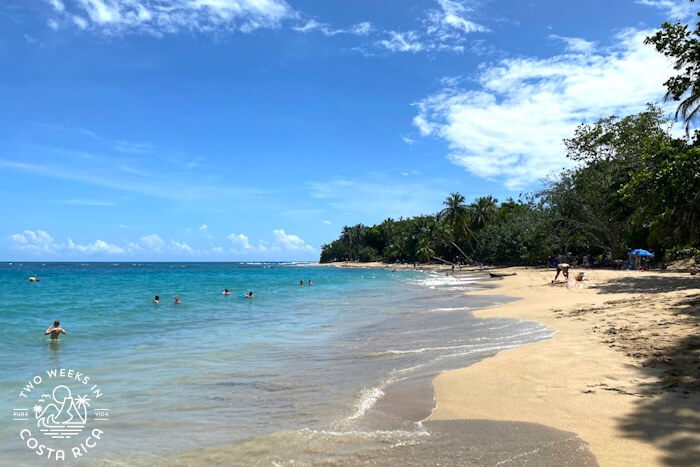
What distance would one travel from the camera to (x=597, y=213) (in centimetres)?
3856

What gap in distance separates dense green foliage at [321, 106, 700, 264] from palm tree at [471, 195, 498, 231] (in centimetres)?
18

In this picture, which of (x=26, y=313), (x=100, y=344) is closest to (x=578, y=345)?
(x=100, y=344)

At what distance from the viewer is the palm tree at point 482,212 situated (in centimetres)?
7681

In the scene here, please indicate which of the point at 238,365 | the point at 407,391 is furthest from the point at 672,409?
the point at 238,365

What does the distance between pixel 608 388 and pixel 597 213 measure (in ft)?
→ 125

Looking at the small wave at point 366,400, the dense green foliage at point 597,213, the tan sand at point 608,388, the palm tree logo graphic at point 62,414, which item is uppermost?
the dense green foliage at point 597,213

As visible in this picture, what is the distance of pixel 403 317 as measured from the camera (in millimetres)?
16250

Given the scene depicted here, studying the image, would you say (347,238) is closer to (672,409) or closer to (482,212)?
(482,212)

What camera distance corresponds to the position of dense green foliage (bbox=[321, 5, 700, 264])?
40.1ft

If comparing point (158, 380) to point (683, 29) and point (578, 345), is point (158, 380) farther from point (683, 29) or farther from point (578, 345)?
point (683, 29)

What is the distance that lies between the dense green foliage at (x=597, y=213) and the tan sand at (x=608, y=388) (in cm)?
397

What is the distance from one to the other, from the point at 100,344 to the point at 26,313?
11.6 metres

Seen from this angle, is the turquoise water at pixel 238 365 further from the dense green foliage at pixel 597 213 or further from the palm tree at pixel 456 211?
the palm tree at pixel 456 211

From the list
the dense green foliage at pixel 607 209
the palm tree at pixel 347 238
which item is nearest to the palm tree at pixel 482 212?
the dense green foliage at pixel 607 209
